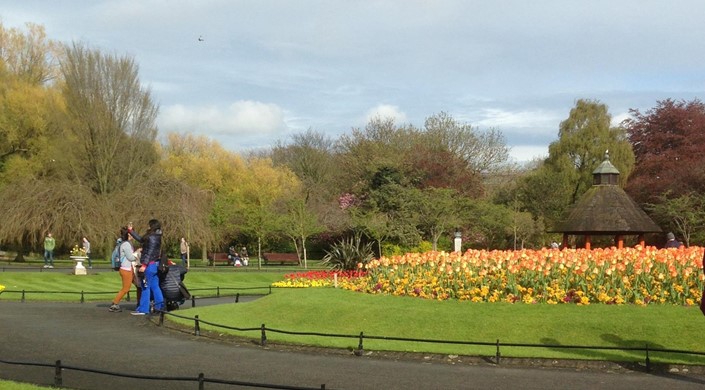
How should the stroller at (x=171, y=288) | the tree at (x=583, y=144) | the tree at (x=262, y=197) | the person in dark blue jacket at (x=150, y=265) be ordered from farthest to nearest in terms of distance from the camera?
the tree at (x=583, y=144)
the tree at (x=262, y=197)
the stroller at (x=171, y=288)
the person in dark blue jacket at (x=150, y=265)

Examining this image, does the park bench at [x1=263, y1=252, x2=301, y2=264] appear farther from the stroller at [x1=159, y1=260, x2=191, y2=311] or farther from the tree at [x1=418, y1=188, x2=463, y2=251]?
the stroller at [x1=159, y1=260, x2=191, y2=311]

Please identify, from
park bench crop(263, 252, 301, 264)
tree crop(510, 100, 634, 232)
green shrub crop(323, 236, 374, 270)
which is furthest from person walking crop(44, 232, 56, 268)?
tree crop(510, 100, 634, 232)

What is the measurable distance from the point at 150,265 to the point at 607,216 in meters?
21.0

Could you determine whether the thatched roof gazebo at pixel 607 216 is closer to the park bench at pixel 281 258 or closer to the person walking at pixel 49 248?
the person walking at pixel 49 248

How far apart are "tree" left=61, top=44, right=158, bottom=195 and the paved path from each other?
1223 inches

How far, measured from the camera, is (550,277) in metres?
16.5

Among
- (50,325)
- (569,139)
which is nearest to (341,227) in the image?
(569,139)

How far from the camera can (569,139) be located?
65.0 meters

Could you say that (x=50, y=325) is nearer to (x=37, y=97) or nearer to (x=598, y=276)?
(x=598, y=276)

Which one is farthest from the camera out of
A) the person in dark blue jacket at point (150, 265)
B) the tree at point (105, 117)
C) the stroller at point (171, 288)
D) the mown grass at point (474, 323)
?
the tree at point (105, 117)

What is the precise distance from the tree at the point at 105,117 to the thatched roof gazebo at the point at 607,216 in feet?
80.7

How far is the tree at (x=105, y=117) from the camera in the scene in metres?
44.5

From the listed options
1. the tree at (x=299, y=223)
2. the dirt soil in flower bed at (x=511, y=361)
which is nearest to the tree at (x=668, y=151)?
the tree at (x=299, y=223)

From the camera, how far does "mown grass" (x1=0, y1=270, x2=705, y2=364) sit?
40.9ft
